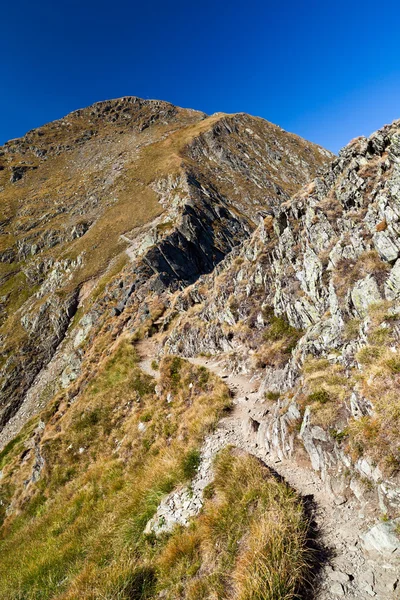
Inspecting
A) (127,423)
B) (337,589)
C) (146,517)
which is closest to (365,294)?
(337,589)

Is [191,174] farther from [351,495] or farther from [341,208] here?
[351,495]

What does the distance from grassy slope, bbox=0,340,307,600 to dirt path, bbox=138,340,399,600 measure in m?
0.66

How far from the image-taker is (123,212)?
319ft

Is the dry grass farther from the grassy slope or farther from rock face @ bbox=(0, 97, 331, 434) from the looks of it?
rock face @ bbox=(0, 97, 331, 434)

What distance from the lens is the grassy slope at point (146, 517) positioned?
747 centimetres

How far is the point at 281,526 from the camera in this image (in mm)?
7539

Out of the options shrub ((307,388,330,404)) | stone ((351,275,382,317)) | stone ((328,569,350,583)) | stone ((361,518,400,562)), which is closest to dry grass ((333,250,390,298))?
stone ((351,275,382,317))

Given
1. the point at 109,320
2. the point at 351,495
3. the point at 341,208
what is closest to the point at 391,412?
the point at 351,495

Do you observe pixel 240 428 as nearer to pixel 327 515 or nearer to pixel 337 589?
pixel 327 515

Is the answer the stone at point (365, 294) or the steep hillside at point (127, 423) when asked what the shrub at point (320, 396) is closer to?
the steep hillside at point (127, 423)

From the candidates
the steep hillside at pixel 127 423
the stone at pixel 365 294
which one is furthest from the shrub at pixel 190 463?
the stone at pixel 365 294

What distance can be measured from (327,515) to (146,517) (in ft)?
24.1

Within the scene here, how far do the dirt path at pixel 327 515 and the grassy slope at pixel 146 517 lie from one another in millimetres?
660

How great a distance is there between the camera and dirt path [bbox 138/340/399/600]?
20.5 ft
